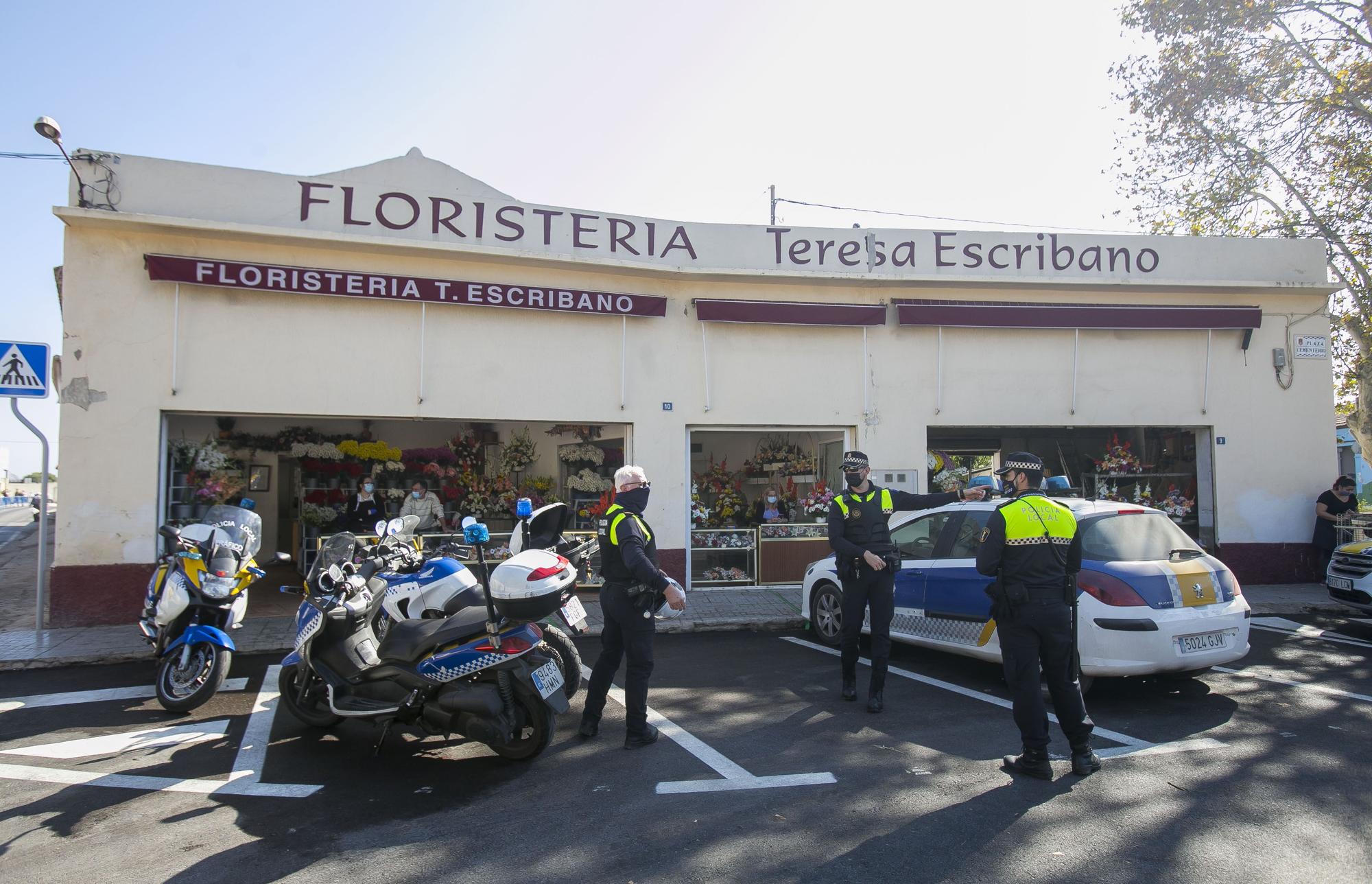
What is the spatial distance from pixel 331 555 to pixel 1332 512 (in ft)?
44.5

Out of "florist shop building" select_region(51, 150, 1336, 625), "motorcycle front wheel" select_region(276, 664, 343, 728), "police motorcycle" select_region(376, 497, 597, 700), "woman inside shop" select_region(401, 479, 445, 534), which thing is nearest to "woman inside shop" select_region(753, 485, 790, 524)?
"florist shop building" select_region(51, 150, 1336, 625)

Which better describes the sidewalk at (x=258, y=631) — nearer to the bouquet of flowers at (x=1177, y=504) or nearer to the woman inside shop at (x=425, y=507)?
the woman inside shop at (x=425, y=507)

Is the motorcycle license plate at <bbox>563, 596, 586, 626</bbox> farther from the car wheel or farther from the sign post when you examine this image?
the sign post

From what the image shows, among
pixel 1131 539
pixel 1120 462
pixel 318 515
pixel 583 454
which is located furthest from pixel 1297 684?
pixel 318 515

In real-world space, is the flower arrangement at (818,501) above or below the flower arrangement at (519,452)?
below

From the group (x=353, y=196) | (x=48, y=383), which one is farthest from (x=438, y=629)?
(x=353, y=196)

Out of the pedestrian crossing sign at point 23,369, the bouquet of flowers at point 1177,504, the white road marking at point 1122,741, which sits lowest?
the white road marking at point 1122,741

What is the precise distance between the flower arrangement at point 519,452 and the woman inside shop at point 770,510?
388 cm

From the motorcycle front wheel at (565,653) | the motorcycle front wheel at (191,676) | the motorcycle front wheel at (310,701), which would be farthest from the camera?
the motorcycle front wheel at (191,676)

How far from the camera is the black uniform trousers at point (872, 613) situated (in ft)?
20.2

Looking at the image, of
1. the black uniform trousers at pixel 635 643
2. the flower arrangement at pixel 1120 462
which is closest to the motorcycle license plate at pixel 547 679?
the black uniform trousers at pixel 635 643

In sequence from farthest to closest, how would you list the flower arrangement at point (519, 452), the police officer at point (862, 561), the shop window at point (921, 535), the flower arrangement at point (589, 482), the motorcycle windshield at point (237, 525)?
1. the flower arrangement at point (519, 452)
2. the flower arrangement at point (589, 482)
3. the shop window at point (921, 535)
4. the motorcycle windshield at point (237, 525)
5. the police officer at point (862, 561)

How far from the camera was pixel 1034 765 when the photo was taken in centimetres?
468

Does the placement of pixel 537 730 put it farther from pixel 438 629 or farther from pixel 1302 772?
pixel 1302 772
